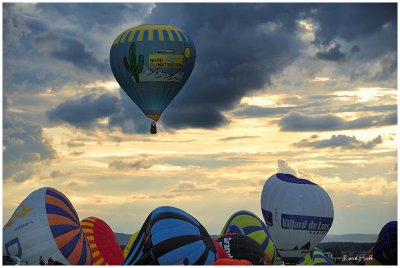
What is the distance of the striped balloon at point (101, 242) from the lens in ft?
128

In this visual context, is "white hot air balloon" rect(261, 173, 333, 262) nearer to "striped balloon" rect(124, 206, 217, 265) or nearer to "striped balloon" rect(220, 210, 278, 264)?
"striped balloon" rect(220, 210, 278, 264)

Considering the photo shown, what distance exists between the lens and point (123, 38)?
44.6 m

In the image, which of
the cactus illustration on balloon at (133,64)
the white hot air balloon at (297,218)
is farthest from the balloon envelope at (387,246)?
the cactus illustration on balloon at (133,64)

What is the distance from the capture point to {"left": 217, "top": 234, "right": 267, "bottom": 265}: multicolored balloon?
3647 centimetres

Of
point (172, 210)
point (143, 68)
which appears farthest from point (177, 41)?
point (172, 210)

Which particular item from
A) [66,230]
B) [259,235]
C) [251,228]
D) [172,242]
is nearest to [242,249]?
[172,242]

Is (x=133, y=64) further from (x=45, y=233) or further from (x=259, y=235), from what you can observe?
(x=45, y=233)

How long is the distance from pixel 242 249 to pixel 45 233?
7973mm

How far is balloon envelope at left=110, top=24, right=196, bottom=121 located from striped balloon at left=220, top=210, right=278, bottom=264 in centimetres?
739

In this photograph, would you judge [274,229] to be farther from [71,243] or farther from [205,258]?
[205,258]

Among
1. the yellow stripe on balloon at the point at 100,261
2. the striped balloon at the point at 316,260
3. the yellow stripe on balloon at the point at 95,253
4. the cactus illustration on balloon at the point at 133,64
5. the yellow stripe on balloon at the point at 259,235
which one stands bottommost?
the striped balloon at the point at 316,260

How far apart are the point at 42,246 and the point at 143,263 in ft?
21.7

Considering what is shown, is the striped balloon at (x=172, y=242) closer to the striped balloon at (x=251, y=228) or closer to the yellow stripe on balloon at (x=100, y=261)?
the yellow stripe on balloon at (x=100, y=261)

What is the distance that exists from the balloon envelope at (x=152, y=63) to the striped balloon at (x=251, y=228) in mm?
7395
